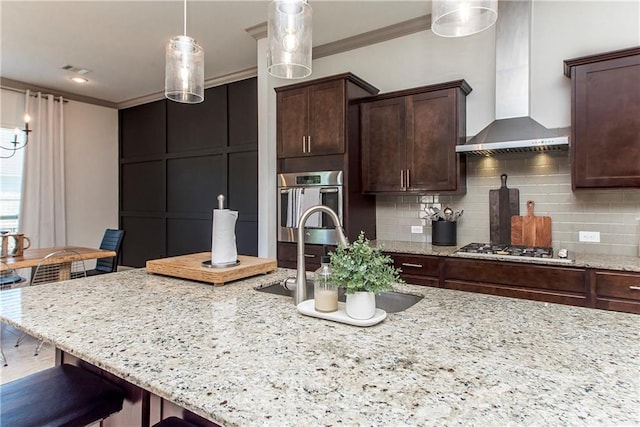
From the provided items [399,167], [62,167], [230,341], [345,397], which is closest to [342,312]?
[230,341]

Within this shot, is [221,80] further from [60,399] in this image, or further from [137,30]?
[60,399]

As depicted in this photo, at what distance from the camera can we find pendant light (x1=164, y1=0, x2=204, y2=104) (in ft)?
6.16

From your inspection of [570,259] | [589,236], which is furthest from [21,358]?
[589,236]

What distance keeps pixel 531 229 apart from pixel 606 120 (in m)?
0.91

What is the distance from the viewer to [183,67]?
75.2 inches

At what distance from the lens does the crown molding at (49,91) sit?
16.5 feet

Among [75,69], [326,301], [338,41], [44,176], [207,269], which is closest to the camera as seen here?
[326,301]

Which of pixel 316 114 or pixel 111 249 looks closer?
pixel 316 114

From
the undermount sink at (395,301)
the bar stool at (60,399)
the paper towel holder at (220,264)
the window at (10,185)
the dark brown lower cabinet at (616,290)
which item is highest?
the window at (10,185)

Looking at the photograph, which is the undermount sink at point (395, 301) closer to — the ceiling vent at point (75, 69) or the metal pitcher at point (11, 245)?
the metal pitcher at point (11, 245)

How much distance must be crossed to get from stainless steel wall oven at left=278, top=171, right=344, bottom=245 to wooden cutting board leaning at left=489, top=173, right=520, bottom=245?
1.28 m

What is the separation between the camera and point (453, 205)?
3.35 metres

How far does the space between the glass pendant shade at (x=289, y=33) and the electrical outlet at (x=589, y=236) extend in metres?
2.51

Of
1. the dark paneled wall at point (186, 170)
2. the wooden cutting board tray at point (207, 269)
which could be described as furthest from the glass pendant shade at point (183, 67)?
the dark paneled wall at point (186, 170)
